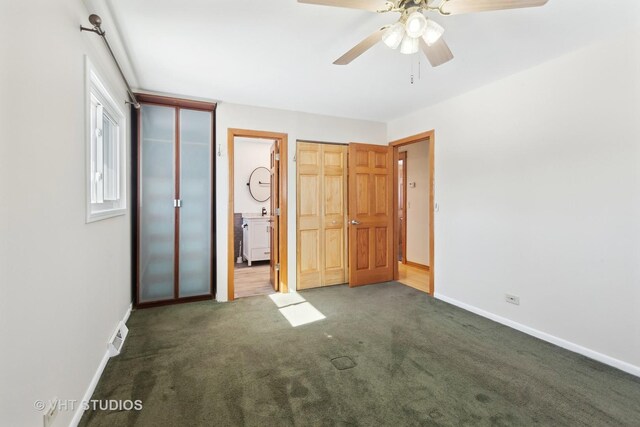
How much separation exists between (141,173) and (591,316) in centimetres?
451

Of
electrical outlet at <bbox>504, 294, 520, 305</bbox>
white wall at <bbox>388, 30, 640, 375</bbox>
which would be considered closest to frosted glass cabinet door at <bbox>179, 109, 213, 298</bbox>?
white wall at <bbox>388, 30, 640, 375</bbox>

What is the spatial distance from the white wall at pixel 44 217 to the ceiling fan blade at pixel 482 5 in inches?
74.7

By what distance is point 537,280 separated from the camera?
8.71 feet

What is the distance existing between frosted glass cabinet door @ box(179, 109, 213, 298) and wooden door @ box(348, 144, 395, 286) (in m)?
1.92

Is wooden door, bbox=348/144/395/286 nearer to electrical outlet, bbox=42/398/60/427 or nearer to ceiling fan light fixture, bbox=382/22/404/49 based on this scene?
ceiling fan light fixture, bbox=382/22/404/49

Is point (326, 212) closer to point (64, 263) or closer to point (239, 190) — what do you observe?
point (239, 190)

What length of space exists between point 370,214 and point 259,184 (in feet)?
9.42

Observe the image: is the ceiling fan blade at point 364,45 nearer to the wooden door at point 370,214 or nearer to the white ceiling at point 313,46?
the white ceiling at point 313,46

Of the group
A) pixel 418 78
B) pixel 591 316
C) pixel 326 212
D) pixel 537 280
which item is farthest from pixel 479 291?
pixel 418 78

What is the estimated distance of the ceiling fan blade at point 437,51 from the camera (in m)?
1.83

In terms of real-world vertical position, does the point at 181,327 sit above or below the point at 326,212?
below

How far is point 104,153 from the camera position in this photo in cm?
258

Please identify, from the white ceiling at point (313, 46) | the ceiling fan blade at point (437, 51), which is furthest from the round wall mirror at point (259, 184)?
the ceiling fan blade at point (437, 51)

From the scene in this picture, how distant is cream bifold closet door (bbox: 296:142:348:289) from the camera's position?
13.1 ft
